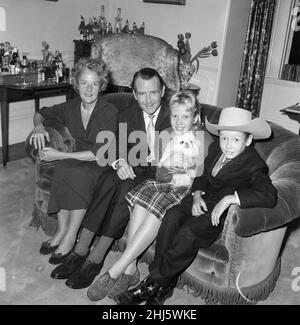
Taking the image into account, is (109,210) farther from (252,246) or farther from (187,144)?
(252,246)

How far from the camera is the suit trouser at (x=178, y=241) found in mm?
1946

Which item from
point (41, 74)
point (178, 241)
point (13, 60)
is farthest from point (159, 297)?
point (13, 60)

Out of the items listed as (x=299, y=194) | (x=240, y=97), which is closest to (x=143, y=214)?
(x=299, y=194)

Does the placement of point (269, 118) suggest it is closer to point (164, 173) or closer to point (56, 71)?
point (56, 71)

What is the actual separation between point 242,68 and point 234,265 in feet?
10.6

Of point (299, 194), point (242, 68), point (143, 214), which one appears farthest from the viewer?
point (242, 68)

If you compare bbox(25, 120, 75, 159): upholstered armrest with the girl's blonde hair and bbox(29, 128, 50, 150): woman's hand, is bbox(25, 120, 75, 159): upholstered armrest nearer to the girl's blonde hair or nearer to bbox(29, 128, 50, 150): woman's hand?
bbox(29, 128, 50, 150): woman's hand

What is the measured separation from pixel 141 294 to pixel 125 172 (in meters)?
0.67

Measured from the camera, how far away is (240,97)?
478 centimetres

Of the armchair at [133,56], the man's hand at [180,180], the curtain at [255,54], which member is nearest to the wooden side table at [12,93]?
the armchair at [133,56]

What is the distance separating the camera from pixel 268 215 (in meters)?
1.83

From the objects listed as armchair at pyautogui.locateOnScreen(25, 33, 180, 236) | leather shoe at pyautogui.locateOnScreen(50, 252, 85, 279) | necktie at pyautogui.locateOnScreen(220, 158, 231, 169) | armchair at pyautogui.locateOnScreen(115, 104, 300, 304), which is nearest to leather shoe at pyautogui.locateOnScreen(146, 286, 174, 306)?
armchair at pyautogui.locateOnScreen(115, 104, 300, 304)

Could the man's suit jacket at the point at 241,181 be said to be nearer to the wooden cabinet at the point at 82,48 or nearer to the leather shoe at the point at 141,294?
the leather shoe at the point at 141,294
